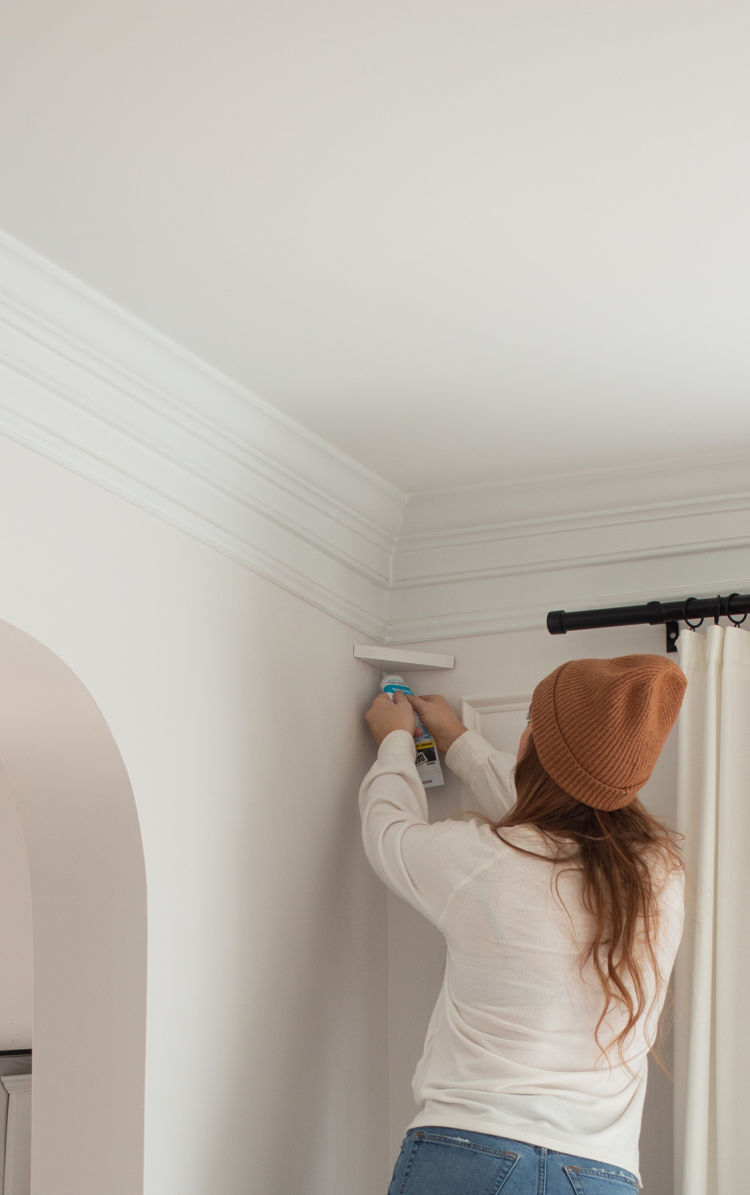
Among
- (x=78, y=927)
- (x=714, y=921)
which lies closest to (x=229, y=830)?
(x=78, y=927)

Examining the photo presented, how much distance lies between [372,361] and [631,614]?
29.5 inches

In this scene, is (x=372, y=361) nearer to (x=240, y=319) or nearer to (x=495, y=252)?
(x=240, y=319)

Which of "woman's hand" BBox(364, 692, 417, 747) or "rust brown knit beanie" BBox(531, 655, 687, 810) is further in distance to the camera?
"woman's hand" BBox(364, 692, 417, 747)

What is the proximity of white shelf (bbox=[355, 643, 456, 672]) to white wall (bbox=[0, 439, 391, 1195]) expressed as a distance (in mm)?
44

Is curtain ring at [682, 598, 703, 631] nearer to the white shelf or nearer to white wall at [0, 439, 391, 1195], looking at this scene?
the white shelf

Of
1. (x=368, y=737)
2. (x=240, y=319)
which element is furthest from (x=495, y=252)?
(x=368, y=737)

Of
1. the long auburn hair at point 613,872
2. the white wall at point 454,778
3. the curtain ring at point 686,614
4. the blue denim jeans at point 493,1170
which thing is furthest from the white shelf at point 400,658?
the blue denim jeans at point 493,1170

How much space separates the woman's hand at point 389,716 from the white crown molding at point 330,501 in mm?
179

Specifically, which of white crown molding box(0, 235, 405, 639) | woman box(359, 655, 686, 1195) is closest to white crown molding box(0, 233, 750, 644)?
white crown molding box(0, 235, 405, 639)

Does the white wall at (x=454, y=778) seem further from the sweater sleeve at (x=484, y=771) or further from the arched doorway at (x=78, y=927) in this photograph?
the arched doorway at (x=78, y=927)

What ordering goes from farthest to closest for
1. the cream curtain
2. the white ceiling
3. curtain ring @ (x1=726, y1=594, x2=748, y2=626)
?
curtain ring @ (x1=726, y1=594, x2=748, y2=626), the cream curtain, the white ceiling

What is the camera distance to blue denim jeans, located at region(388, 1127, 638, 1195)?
5.74 ft

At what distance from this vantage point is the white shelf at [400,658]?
99.8 inches

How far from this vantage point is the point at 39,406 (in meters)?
1.75
